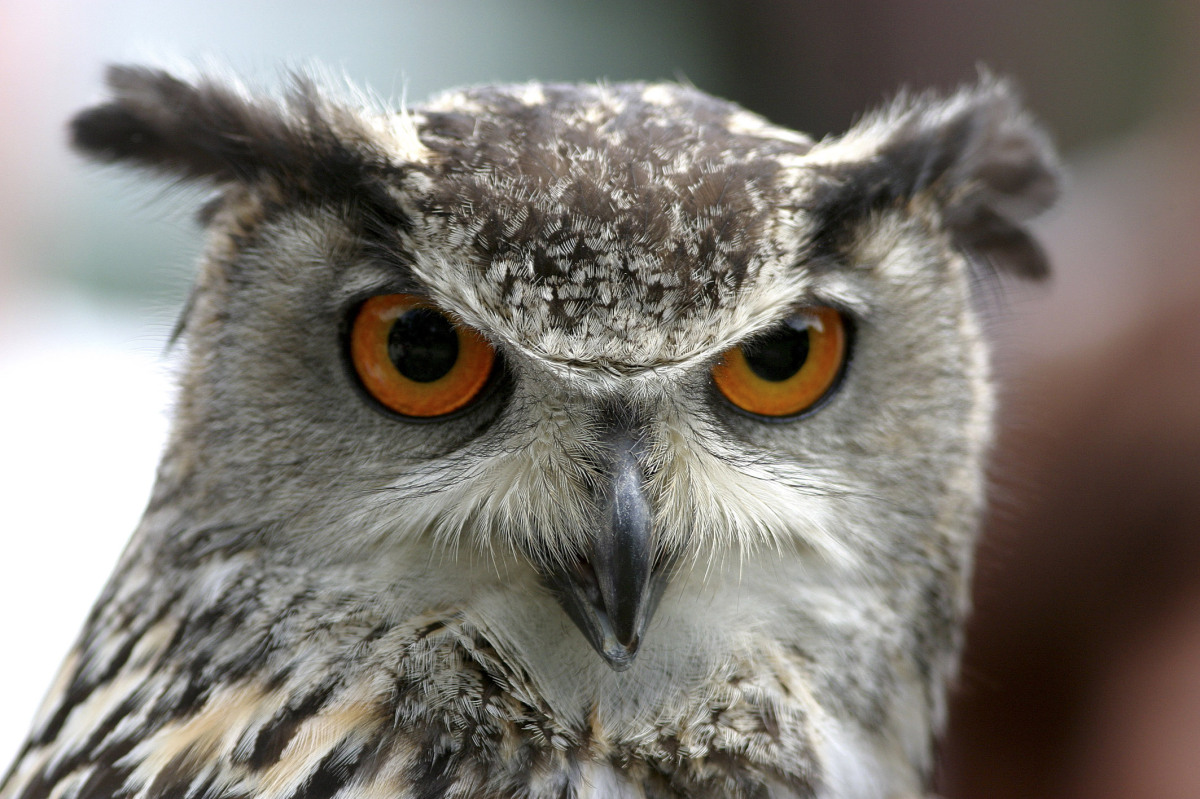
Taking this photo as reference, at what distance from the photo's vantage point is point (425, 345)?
96cm

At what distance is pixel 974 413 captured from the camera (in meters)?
1.20

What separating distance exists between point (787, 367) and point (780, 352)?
0.02 meters

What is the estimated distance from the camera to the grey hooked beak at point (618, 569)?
0.87m

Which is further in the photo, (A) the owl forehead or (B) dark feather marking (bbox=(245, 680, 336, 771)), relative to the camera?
(B) dark feather marking (bbox=(245, 680, 336, 771))

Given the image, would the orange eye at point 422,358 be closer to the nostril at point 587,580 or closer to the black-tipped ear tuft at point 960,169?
the nostril at point 587,580

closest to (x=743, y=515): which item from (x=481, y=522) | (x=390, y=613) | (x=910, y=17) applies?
(x=481, y=522)

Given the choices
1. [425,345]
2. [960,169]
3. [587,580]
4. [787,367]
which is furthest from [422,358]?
[960,169]

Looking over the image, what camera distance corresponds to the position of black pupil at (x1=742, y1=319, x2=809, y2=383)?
0.98 m

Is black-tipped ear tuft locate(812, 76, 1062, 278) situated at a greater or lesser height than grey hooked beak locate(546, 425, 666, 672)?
greater

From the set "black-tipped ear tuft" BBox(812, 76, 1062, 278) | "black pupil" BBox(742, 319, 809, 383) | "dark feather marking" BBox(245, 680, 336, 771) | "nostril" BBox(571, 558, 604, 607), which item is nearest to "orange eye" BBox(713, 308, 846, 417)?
"black pupil" BBox(742, 319, 809, 383)

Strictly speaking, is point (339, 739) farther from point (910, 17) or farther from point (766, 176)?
point (910, 17)

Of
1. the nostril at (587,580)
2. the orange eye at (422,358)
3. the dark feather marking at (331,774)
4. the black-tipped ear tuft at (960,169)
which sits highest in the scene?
the black-tipped ear tuft at (960,169)

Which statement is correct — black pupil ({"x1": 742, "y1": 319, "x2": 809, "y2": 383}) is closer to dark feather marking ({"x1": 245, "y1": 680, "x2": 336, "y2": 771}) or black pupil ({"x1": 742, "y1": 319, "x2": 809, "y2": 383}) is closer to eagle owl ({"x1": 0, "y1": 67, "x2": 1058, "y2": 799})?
eagle owl ({"x1": 0, "y1": 67, "x2": 1058, "y2": 799})

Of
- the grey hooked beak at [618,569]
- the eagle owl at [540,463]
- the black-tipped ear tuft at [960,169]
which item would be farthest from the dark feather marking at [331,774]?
the black-tipped ear tuft at [960,169]
